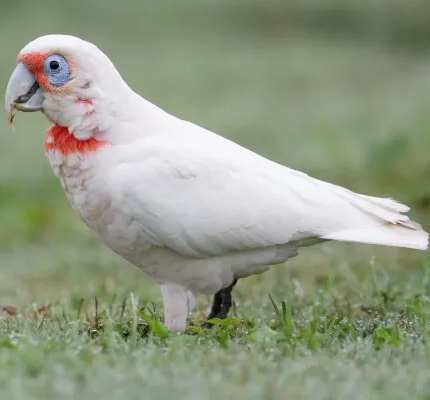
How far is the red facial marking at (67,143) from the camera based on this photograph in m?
4.06

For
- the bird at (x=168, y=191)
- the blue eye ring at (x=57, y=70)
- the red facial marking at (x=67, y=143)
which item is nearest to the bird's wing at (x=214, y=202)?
the bird at (x=168, y=191)

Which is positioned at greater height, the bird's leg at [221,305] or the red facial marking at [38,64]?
the red facial marking at [38,64]

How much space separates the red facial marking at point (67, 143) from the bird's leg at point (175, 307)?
0.68m

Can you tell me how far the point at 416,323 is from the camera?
163 inches

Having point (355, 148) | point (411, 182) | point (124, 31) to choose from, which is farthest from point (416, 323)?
point (124, 31)

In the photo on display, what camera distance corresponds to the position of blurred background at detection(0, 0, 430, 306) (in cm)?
670

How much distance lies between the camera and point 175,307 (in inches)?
165

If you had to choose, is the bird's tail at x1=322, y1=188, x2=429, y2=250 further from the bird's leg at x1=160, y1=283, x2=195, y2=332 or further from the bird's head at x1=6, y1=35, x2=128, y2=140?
the bird's head at x1=6, y1=35, x2=128, y2=140

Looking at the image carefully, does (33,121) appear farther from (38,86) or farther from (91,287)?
(38,86)

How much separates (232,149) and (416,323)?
3.55 ft

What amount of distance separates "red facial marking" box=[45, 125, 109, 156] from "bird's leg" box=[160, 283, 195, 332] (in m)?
0.68

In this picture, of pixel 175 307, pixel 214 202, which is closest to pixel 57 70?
pixel 214 202

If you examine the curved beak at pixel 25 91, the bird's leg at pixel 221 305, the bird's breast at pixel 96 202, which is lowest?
the bird's leg at pixel 221 305

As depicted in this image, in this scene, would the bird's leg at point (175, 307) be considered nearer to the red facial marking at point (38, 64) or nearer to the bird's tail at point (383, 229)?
the bird's tail at point (383, 229)
